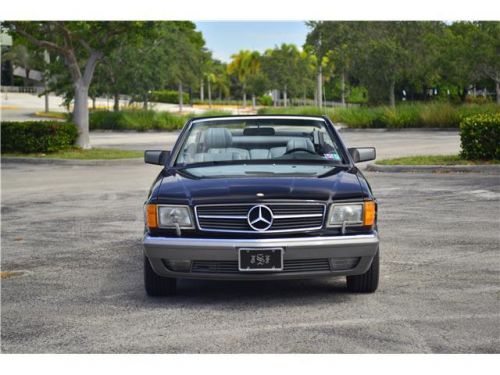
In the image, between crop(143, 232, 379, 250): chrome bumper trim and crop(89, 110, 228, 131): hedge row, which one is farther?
crop(89, 110, 228, 131): hedge row

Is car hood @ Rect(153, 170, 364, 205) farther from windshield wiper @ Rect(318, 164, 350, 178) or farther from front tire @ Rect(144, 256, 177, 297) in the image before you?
front tire @ Rect(144, 256, 177, 297)

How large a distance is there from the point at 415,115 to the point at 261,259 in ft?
115

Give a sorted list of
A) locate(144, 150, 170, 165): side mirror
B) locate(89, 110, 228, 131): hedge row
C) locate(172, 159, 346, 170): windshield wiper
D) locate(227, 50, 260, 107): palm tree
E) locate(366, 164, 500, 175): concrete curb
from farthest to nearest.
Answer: locate(227, 50, 260, 107): palm tree → locate(89, 110, 228, 131): hedge row → locate(366, 164, 500, 175): concrete curb → locate(144, 150, 170, 165): side mirror → locate(172, 159, 346, 170): windshield wiper

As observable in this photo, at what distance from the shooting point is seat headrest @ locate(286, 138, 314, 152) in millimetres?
7993

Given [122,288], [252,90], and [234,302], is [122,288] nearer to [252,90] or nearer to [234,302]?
[234,302]

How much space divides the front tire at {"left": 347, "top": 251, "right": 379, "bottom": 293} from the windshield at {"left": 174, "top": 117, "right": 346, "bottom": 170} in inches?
43.0

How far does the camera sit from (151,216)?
272 inches

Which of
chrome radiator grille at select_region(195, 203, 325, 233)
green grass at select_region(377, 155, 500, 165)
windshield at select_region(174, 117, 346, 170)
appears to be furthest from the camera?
green grass at select_region(377, 155, 500, 165)

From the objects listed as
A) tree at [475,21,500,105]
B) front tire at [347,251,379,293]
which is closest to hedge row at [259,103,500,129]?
tree at [475,21,500,105]

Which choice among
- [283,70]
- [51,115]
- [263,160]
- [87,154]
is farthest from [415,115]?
[283,70]

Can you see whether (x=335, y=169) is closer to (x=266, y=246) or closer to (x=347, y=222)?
(x=347, y=222)

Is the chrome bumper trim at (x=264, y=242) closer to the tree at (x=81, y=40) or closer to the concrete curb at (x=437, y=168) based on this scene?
the concrete curb at (x=437, y=168)

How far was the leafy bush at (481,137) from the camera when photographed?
19.9 m

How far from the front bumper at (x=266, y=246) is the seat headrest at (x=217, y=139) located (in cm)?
162
